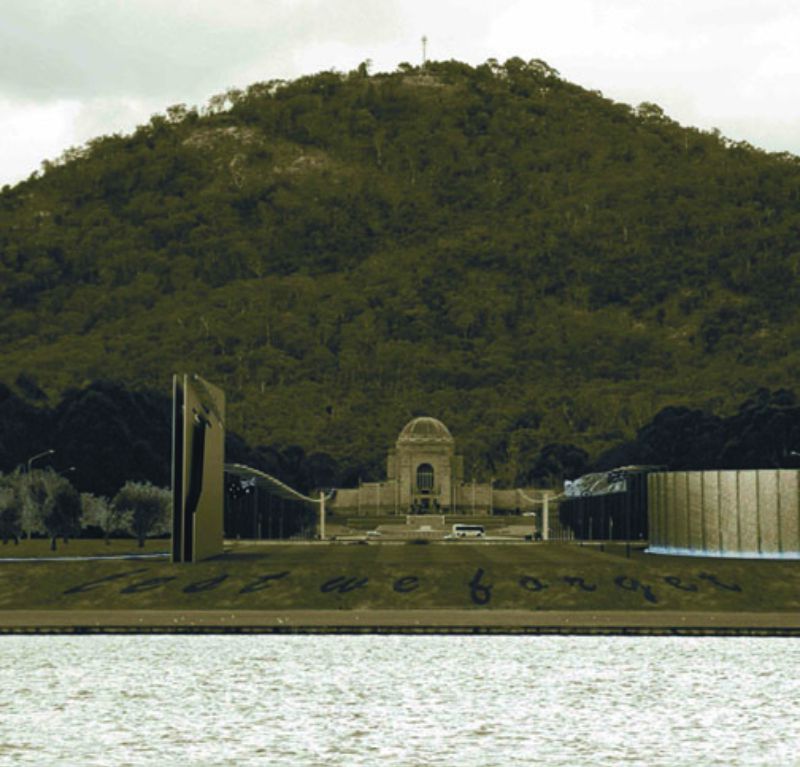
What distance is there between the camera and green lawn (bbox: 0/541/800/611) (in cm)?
5225

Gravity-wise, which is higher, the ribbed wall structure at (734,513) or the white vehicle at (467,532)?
the ribbed wall structure at (734,513)

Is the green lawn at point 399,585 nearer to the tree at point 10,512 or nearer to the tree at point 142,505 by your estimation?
the tree at point 142,505

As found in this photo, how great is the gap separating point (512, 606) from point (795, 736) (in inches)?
1033

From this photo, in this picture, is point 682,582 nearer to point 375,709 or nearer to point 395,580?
point 395,580

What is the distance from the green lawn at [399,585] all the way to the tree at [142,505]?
1403 inches

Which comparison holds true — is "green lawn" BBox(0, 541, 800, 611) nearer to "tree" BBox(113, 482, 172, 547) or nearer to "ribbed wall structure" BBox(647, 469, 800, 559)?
"ribbed wall structure" BBox(647, 469, 800, 559)

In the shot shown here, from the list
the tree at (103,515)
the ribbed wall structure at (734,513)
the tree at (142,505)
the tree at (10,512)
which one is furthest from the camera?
the tree at (10,512)

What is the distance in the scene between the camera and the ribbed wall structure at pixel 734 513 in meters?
70.1

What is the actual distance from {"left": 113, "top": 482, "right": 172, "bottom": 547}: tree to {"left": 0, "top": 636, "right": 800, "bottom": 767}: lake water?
5602 cm

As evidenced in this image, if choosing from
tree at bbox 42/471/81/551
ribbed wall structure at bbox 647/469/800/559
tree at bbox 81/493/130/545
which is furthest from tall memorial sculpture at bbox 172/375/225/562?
tree at bbox 81/493/130/545

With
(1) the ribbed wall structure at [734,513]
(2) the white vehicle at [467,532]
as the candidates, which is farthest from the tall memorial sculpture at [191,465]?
(2) the white vehicle at [467,532]

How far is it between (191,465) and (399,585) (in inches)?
514

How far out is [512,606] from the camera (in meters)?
51.7

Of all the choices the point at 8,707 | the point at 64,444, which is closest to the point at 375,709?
the point at 8,707
